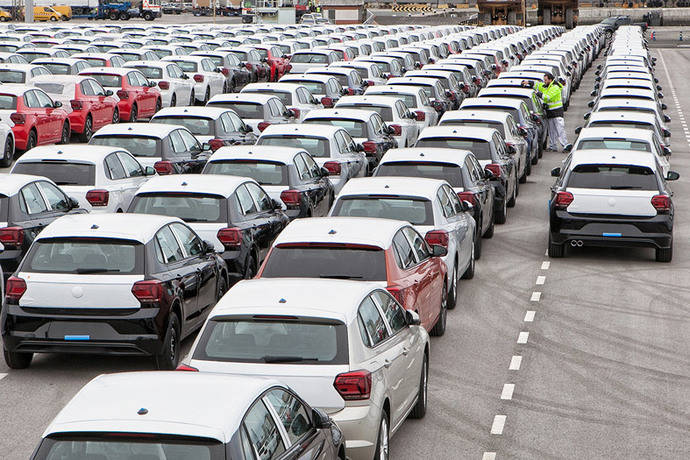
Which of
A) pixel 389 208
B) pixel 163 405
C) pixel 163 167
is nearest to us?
pixel 163 405

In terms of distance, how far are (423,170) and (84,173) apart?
443 centimetres

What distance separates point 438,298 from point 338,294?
4.41 meters

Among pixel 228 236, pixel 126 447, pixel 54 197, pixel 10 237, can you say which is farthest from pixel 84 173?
pixel 126 447

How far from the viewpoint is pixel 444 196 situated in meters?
16.2

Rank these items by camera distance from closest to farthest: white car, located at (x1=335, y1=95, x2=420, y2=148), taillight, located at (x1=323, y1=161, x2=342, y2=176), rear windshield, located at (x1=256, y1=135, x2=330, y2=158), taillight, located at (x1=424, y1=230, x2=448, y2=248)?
taillight, located at (x1=424, y1=230, x2=448, y2=248) → taillight, located at (x1=323, y1=161, x2=342, y2=176) → rear windshield, located at (x1=256, y1=135, x2=330, y2=158) → white car, located at (x1=335, y1=95, x2=420, y2=148)

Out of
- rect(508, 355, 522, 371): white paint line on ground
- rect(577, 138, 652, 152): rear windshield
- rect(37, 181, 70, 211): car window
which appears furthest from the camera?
rect(577, 138, 652, 152): rear windshield

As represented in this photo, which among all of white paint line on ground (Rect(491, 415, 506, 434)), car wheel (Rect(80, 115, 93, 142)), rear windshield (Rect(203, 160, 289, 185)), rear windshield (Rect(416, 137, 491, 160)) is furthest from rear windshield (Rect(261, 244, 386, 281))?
car wheel (Rect(80, 115, 93, 142))

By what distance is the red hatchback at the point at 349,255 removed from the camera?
1228 centimetres

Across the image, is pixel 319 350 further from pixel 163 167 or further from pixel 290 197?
pixel 163 167

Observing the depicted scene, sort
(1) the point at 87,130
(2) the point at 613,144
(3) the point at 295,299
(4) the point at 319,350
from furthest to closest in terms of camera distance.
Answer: (1) the point at 87,130 < (2) the point at 613,144 < (3) the point at 295,299 < (4) the point at 319,350

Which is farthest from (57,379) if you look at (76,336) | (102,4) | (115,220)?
(102,4)

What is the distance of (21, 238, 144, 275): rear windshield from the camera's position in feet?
40.9

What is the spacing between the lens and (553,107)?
1259 inches

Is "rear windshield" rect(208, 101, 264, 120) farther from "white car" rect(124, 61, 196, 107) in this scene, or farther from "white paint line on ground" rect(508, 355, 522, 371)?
"white paint line on ground" rect(508, 355, 522, 371)
